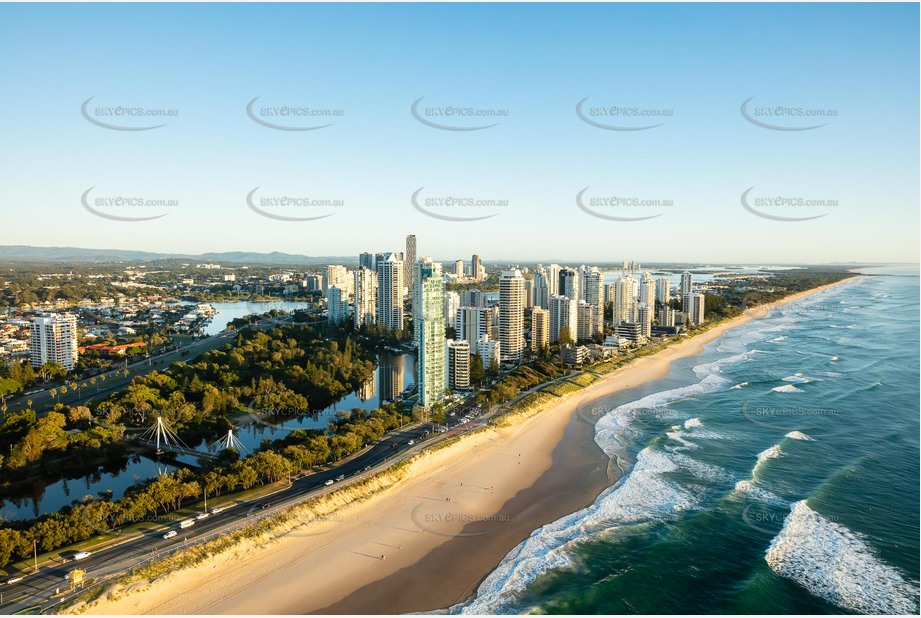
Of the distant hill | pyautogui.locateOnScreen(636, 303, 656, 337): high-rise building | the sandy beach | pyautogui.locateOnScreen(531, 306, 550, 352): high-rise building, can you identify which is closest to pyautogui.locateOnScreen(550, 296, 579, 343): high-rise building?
pyautogui.locateOnScreen(531, 306, 550, 352): high-rise building

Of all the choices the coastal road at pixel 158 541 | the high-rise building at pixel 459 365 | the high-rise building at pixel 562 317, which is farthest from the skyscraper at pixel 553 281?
the coastal road at pixel 158 541

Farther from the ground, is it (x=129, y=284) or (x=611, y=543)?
(x=129, y=284)

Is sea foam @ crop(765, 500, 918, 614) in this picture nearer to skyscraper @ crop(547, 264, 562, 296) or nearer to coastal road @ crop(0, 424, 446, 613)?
coastal road @ crop(0, 424, 446, 613)

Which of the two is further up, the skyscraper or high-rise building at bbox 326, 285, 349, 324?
the skyscraper

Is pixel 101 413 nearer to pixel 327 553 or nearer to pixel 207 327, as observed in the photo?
pixel 327 553

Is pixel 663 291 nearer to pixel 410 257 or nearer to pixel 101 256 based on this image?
pixel 410 257

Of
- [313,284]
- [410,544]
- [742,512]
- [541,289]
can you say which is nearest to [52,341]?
[410,544]

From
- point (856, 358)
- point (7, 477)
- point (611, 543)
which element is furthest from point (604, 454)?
point (856, 358)
